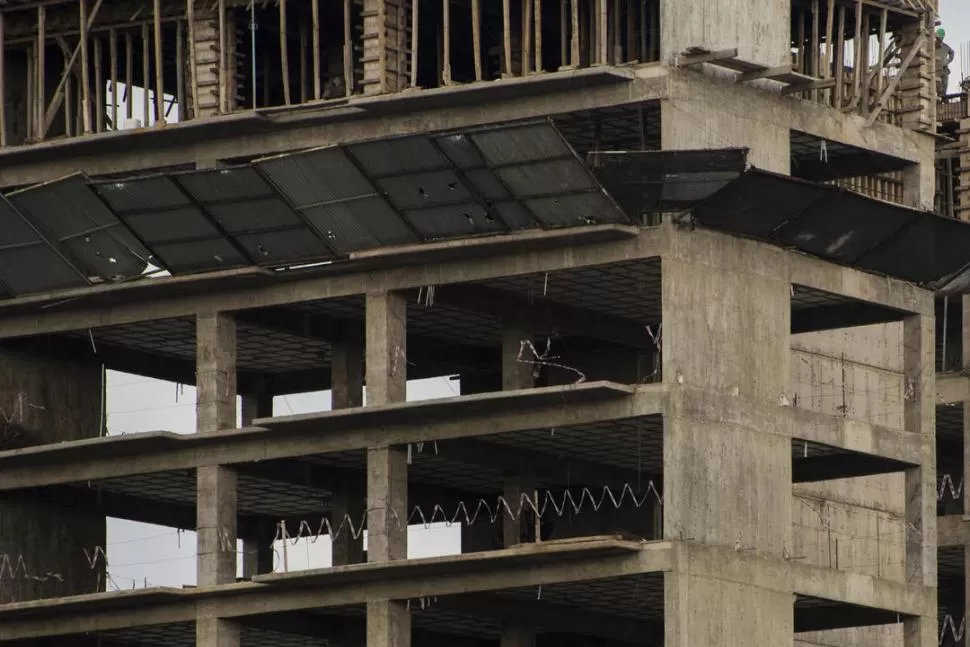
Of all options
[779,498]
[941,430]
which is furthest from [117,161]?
[941,430]

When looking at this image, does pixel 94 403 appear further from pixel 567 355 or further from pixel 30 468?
pixel 567 355

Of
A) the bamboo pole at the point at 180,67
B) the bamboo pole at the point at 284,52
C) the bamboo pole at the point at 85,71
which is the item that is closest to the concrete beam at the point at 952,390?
the bamboo pole at the point at 284,52

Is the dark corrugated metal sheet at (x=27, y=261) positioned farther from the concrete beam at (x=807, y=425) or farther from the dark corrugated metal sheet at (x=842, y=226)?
the dark corrugated metal sheet at (x=842, y=226)

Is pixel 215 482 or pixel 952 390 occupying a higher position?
pixel 952 390

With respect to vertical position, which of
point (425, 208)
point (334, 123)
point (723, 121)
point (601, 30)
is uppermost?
point (601, 30)

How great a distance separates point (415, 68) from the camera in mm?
80688

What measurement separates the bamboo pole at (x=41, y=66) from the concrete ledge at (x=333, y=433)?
8.28 metres

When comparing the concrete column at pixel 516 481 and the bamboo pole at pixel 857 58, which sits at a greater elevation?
the bamboo pole at pixel 857 58

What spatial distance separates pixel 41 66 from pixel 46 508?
37.4 ft

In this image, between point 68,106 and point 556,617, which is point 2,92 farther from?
point 556,617

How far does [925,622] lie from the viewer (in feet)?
274

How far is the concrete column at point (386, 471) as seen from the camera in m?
80.9

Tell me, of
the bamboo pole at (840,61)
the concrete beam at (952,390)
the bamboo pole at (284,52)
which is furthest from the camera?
the concrete beam at (952,390)

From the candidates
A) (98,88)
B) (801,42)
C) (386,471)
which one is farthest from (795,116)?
(98,88)
